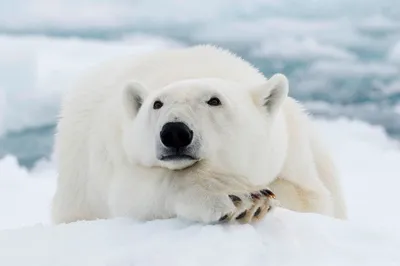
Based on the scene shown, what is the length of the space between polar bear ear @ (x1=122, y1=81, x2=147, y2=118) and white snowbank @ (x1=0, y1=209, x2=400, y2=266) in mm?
1290

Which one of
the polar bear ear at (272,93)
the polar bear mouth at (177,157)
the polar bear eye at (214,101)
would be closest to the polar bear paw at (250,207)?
the polar bear mouth at (177,157)

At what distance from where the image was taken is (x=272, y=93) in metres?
6.14

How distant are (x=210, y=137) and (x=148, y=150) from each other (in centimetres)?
53

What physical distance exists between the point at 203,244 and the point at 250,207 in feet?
1.81

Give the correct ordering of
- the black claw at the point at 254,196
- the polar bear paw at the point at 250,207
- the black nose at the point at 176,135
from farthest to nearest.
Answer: the black nose at the point at 176,135, the black claw at the point at 254,196, the polar bear paw at the point at 250,207

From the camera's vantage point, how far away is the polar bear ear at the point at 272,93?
6.10 metres

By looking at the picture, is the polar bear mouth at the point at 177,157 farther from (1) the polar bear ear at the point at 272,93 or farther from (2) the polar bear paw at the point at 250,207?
(1) the polar bear ear at the point at 272,93

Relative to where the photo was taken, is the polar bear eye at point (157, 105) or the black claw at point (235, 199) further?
the polar bear eye at point (157, 105)

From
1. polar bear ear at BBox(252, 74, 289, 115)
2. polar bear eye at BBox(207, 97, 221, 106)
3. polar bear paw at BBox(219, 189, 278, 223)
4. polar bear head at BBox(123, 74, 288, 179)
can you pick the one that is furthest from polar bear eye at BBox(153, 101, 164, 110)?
polar bear paw at BBox(219, 189, 278, 223)

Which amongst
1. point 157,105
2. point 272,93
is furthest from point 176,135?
point 272,93

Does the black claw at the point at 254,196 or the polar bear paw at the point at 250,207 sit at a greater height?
the black claw at the point at 254,196

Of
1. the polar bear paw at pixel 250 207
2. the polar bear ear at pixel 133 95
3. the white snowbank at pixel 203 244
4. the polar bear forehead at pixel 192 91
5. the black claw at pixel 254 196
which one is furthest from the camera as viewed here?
the polar bear ear at pixel 133 95

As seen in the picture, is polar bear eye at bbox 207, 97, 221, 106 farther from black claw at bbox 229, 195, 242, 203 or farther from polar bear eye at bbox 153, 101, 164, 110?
black claw at bbox 229, 195, 242, 203

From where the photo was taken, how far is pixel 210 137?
212 inches
